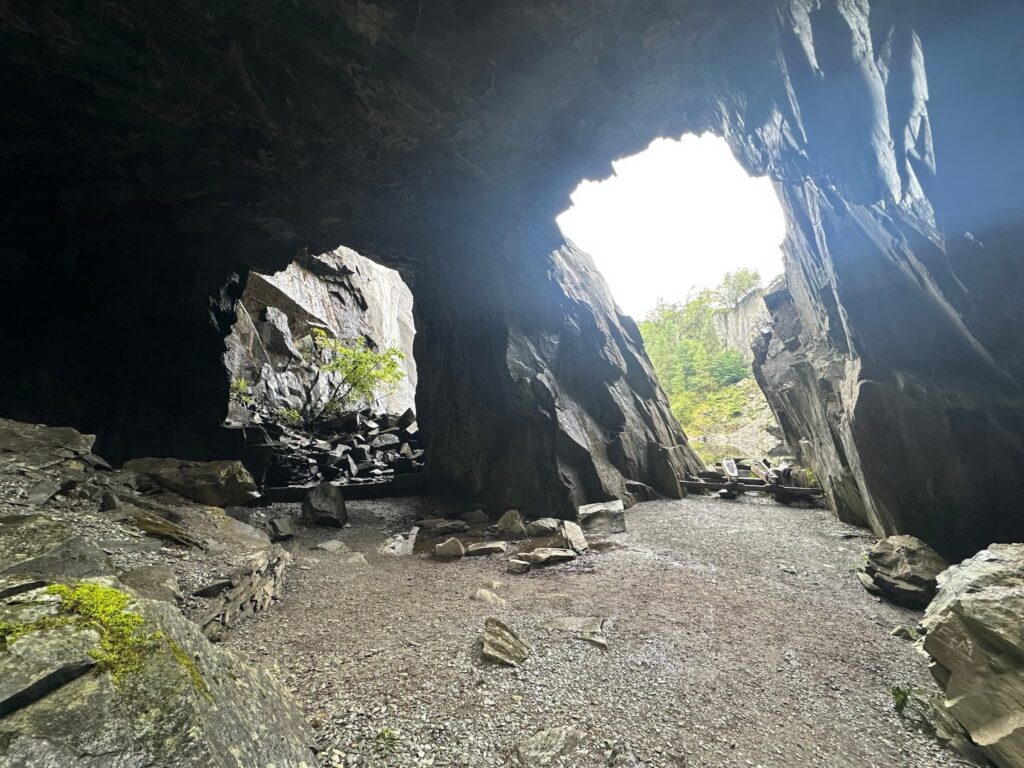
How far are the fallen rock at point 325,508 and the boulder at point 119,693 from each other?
9032mm

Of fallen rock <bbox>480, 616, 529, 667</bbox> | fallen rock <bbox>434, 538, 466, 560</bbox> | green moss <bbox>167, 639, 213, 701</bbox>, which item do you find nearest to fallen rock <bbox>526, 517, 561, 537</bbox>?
fallen rock <bbox>434, 538, 466, 560</bbox>

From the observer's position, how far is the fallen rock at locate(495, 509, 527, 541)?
32.4ft

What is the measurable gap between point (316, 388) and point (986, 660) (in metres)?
26.1

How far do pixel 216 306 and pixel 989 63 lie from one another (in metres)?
22.1

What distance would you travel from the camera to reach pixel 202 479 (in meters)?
8.59

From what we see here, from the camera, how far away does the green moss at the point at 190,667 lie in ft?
6.57

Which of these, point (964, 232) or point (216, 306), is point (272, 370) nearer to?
point (216, 306)

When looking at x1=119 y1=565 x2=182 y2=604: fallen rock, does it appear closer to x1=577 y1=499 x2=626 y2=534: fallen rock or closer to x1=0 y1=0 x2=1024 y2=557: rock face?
x1=577 y1=499 x2=626 y2=534: fallen rock

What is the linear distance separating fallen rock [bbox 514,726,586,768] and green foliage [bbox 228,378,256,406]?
21.9 metres

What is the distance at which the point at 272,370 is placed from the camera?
23.5 m

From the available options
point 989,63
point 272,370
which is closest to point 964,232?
point 989,63

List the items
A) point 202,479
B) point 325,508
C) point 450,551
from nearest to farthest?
point 450,551 → point 202,479 → point 325,508

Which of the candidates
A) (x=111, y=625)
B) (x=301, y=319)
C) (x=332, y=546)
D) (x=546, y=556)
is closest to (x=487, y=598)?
(x=546, y=556)

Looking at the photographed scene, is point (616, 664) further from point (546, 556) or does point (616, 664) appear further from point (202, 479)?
point (202, 479)
